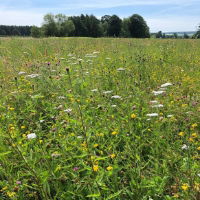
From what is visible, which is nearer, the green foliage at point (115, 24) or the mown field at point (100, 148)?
the mown field at point (100, 148)

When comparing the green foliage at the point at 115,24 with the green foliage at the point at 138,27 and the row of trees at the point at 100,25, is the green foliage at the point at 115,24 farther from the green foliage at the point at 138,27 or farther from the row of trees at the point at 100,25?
the green foliage at the point at 138,27

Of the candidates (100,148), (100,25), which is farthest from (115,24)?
(100,148)

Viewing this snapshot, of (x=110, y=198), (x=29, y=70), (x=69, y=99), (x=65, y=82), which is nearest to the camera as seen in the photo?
(x=110, y=198)

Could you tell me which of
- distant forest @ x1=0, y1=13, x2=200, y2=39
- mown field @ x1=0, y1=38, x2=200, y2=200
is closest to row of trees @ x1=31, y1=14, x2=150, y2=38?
distant forest @ x1=0, y1=13, x2=200, y2=39

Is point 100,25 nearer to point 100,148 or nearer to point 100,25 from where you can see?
point 100,25

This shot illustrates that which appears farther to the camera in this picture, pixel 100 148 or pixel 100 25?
pixel 100 25

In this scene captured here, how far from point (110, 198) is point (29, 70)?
13.7 ft

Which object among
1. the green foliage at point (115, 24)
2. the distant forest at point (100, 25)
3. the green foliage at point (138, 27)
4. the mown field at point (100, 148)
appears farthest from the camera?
the green foliage at point (115, 24)

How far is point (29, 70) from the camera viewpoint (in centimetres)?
534

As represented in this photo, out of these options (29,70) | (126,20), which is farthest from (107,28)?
(29,70)

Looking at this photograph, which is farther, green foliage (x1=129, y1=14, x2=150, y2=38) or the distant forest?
green foliage (x1=129, y1=14, x2=150, y2=38)

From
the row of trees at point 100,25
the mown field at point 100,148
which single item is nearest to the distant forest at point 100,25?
the row of trees at point 100,25

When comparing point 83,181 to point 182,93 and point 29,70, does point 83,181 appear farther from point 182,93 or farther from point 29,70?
point 29,70

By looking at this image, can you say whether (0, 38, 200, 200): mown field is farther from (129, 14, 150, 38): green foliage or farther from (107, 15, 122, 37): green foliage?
(107, 15, 122, 37): green foliage
